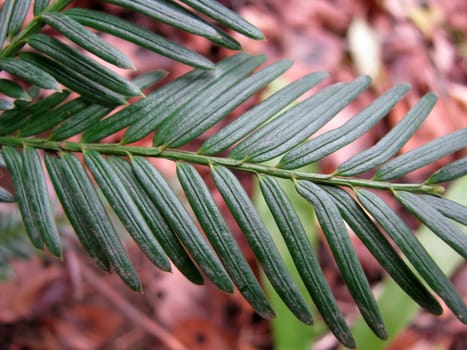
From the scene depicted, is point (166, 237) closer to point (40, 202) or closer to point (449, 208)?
point (40, 202)

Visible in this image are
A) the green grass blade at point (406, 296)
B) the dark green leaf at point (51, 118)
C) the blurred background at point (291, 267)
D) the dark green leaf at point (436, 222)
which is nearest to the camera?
the dark green leaf at point (436, 222)

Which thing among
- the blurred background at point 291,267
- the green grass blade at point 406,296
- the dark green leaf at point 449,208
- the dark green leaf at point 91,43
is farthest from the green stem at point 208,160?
the green grass blade at point 406,296

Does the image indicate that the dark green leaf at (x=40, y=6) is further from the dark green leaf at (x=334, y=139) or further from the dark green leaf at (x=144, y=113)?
the dark green leaf at (x=334, y=139)

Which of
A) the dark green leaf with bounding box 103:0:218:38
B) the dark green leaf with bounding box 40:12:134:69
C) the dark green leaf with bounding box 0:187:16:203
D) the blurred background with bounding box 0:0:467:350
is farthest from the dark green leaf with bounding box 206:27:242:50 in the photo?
the blurred background with bounding box 0:0:467:350

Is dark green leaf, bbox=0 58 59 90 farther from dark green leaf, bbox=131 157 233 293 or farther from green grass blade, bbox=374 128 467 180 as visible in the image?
green grass blade, bbox=374 128 467 180

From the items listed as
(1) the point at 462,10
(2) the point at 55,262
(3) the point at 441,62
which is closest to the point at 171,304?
(2) the point at 55,262

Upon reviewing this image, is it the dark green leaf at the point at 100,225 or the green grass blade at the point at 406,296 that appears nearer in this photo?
the dark green leaf at the point at 100,225

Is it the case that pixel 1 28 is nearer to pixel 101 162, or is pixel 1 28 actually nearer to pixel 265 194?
pixel 101 162
